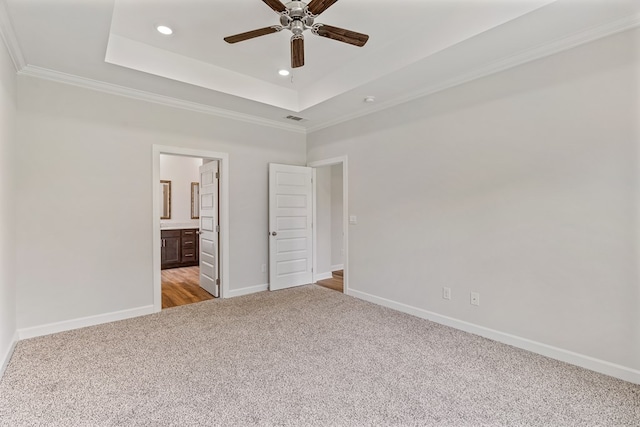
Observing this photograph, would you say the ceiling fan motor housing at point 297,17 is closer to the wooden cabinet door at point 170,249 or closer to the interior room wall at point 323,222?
the interior room wall at point 323,222

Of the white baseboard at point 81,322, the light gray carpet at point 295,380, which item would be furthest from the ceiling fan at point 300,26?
the white baseboard at point 81,322

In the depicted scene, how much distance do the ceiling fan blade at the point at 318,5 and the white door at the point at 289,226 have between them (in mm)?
2762

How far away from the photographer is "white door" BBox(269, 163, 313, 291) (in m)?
4.74

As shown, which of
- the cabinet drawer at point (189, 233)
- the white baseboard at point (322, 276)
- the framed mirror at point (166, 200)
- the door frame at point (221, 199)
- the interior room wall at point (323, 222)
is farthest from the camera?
the framed mirror at point (166, 200)

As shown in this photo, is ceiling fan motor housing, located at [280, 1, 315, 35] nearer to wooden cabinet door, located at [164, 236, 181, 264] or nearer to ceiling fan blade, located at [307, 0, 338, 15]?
ceiling fan blade, located at [307, 0, 338, 15]

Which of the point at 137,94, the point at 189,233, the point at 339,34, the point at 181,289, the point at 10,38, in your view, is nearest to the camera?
the point at 339,34

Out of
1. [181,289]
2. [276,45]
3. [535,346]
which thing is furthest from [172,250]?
[535,346]

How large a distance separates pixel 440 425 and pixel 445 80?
Result: 10.3ft

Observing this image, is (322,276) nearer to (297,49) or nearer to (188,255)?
(188,255)

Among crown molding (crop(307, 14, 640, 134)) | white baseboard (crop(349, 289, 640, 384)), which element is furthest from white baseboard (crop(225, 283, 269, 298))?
crown molding (crop(307, 14, 640, 134))

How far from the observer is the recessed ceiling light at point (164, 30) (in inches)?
110

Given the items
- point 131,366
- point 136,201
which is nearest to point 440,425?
point 131,366

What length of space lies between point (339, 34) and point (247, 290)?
360 centimetres

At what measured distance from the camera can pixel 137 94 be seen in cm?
361
